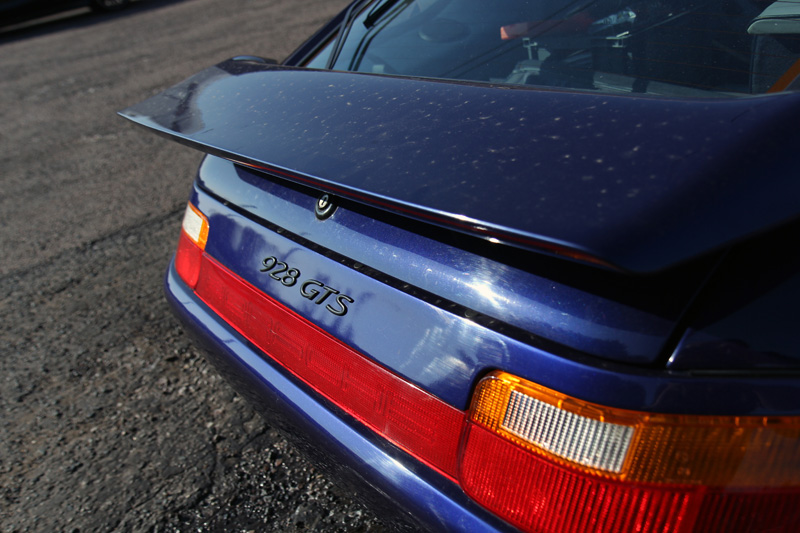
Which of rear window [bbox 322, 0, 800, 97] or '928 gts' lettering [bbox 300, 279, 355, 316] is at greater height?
rear window [bbox 322, 0, 800, 97]

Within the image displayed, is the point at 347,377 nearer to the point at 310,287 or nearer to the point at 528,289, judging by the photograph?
the point at 310,287

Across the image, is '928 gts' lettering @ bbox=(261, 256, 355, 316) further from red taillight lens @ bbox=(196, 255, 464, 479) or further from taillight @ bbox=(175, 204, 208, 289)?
taillight @ bbox=(175, 204, 208, 289)

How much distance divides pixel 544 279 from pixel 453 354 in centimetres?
21

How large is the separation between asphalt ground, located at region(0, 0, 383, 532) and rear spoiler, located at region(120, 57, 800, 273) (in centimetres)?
89

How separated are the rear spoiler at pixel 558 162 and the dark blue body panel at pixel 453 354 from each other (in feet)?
0.67

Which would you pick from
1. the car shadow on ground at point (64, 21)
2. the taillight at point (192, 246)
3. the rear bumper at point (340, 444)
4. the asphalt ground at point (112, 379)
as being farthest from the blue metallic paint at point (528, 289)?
the car shadow on ground at point (64, 21)

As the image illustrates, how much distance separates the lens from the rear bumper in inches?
44.3

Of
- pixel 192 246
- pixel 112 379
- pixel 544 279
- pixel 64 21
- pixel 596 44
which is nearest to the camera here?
pixel 544 279

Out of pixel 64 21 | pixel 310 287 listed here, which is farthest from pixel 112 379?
pixel 64 21

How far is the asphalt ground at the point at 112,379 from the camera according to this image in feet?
6.34

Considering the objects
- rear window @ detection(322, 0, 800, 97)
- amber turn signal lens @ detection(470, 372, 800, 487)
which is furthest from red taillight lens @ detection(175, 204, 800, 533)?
rear window @ detection(322, 0, 800, 97)

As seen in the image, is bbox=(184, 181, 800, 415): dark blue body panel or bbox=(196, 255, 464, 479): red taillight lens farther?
bbox=(196, 255, 464, 479): red taillight lens

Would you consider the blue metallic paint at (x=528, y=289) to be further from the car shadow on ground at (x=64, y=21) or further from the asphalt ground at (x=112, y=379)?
the car shadow on ground at (x=64, y=21)

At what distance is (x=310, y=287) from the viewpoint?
54.2 inches
